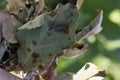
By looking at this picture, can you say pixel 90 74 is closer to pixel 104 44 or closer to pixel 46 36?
pixel 46 36

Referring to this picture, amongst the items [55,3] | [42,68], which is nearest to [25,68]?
[42,68]

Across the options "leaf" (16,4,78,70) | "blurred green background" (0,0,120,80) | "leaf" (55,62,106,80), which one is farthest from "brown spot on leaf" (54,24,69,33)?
"blurred green background" (0,0,120,80)

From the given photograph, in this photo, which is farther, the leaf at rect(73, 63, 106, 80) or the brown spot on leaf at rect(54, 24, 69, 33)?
the leaf at rect(73, 63, 106, 80)

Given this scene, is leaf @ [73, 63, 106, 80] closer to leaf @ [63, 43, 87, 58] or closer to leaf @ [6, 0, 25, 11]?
leaf @ [63, 43, 87, 58]

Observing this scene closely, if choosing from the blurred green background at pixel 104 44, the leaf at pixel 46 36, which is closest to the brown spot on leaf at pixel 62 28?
the leaf at pixel 46 36

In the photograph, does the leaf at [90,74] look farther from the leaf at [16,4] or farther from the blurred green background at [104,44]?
→ the blurred green background at [104,44]

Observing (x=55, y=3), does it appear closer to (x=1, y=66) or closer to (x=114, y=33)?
(x=1, y=66)
